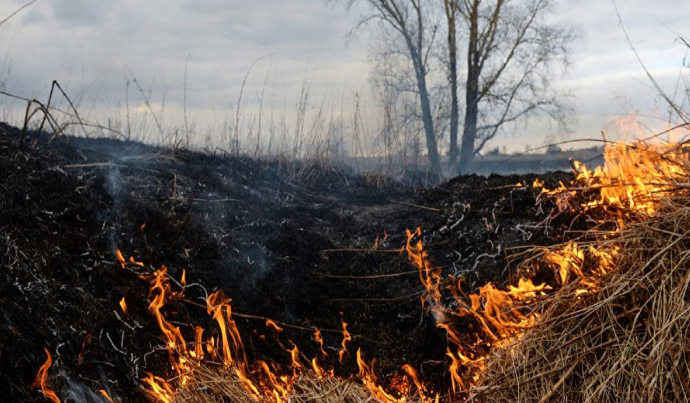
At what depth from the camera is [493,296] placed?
140 inches

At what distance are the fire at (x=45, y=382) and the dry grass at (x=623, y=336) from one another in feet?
7.17

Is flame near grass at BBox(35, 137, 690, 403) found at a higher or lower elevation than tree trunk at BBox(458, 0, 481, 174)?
lower

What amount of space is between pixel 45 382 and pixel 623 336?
9.33ft

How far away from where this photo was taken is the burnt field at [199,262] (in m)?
3.36

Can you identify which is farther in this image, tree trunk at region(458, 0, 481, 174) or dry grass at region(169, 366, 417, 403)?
tree trunk at region(458, 0, 481, 174)

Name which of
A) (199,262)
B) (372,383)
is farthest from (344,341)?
(199,262)

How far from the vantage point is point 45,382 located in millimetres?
3033

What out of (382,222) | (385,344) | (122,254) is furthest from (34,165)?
(382,222)

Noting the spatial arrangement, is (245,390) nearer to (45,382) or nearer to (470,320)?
(45,382)

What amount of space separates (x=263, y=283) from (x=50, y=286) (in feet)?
4.75

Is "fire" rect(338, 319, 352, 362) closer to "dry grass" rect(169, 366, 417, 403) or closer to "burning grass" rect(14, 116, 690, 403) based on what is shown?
"burning grass" rect(14, 116, 690, 403)

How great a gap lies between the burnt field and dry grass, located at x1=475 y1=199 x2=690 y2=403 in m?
0.75

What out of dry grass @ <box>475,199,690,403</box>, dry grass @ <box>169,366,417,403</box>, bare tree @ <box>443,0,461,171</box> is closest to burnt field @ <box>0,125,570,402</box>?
dry grass @ <box>169,366,417,403</box>

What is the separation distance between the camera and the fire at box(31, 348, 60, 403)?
9.77ft
